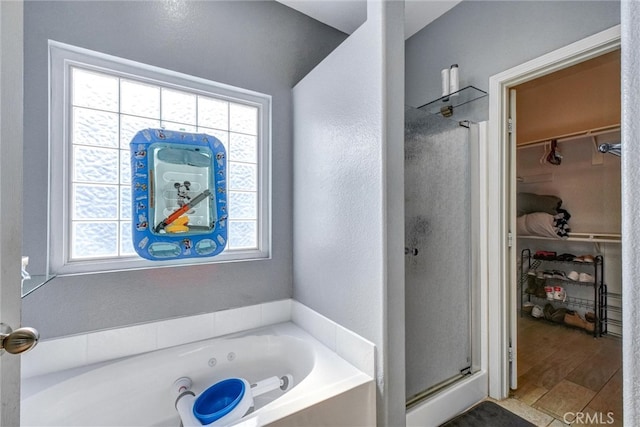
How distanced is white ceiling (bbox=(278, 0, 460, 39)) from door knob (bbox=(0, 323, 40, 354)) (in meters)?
2.25

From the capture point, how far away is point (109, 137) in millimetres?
1503

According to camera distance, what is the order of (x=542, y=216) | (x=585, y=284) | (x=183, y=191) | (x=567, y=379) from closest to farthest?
1. (x=183, y=191)
2. (x=567, y=379)
3. (x=585, y=284)
4. (x=542, y=216)

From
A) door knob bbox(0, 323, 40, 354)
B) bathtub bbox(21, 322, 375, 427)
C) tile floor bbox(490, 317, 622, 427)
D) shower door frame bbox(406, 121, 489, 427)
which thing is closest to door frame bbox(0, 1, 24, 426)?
door knob bbox(0, 323, 40, 354)

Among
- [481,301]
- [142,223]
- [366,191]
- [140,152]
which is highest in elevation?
[140,152]

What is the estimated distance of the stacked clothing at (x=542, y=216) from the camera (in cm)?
298

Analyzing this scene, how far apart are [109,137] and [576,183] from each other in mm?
4251

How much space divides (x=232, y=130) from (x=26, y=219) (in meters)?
1.14

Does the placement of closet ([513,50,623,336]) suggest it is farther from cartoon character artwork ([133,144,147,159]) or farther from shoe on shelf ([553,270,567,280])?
cartoon character artwork ([133,144,147,159])

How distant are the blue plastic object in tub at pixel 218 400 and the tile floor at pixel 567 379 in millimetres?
1620

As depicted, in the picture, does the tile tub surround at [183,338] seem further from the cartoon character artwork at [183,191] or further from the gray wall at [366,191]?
the cartoon character artwork at [183,191]

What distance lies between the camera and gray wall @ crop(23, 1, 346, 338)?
4.27 feet

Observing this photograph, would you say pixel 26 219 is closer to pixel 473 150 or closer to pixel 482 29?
pixel 473 150

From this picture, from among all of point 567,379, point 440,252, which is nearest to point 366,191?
point 440,252

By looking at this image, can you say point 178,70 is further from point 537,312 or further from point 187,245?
point 537,312
